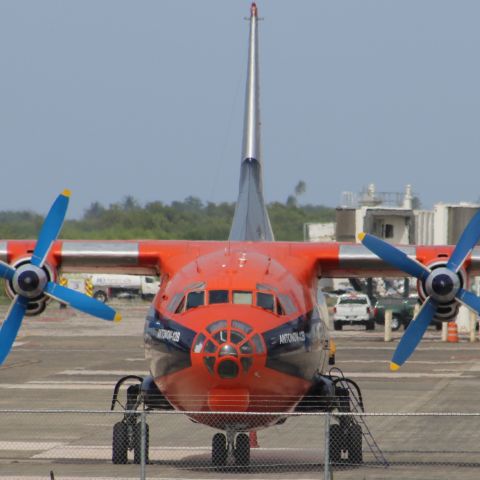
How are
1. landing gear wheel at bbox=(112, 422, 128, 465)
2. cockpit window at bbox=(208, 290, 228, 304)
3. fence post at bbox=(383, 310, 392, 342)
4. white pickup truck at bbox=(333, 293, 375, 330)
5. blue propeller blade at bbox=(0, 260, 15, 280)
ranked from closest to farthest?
cockpit window at bbox=(208, 290, 228, 304) → landing gear wheel at bbox=(112, 422, 128, 465) → blue propeller blade at bbox=(0, 260, 15, 280) → fence post at bbox=(383, 310, 392, 342) → white pickup truck at bbox=(333, 293, 375, 330)

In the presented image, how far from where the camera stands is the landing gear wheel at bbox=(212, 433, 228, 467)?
66.6 feet

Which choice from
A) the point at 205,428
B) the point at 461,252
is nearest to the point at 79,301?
the point at 205,428

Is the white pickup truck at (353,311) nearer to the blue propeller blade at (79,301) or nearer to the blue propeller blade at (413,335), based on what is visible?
the blue propeller blade at (413,335)

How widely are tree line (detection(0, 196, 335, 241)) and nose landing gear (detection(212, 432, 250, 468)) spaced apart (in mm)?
71008

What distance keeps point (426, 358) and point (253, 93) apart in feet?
54.2

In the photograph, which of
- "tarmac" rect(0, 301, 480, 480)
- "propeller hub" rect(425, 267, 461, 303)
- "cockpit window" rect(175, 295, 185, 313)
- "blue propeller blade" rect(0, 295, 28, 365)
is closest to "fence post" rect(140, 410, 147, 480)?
"tarmac" rect(0, 301, 480, 480)

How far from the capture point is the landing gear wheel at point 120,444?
20703mm

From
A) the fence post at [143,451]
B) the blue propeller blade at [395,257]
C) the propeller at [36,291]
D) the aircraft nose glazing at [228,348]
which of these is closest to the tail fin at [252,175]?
the blue propeller blade at [395,257]

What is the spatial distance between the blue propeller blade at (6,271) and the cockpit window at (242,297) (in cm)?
496

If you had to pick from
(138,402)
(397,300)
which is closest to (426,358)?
(397,300)

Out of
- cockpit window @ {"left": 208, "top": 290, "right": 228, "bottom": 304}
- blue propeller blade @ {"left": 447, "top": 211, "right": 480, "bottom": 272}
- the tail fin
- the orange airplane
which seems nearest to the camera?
the orange airplane

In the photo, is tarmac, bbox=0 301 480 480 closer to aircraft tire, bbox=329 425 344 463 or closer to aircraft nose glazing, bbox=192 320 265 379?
aircraft tire, bbox=329 425 344 463

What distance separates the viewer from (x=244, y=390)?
18.5 m

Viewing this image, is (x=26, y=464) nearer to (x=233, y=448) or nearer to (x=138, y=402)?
(x=138, y=402)
